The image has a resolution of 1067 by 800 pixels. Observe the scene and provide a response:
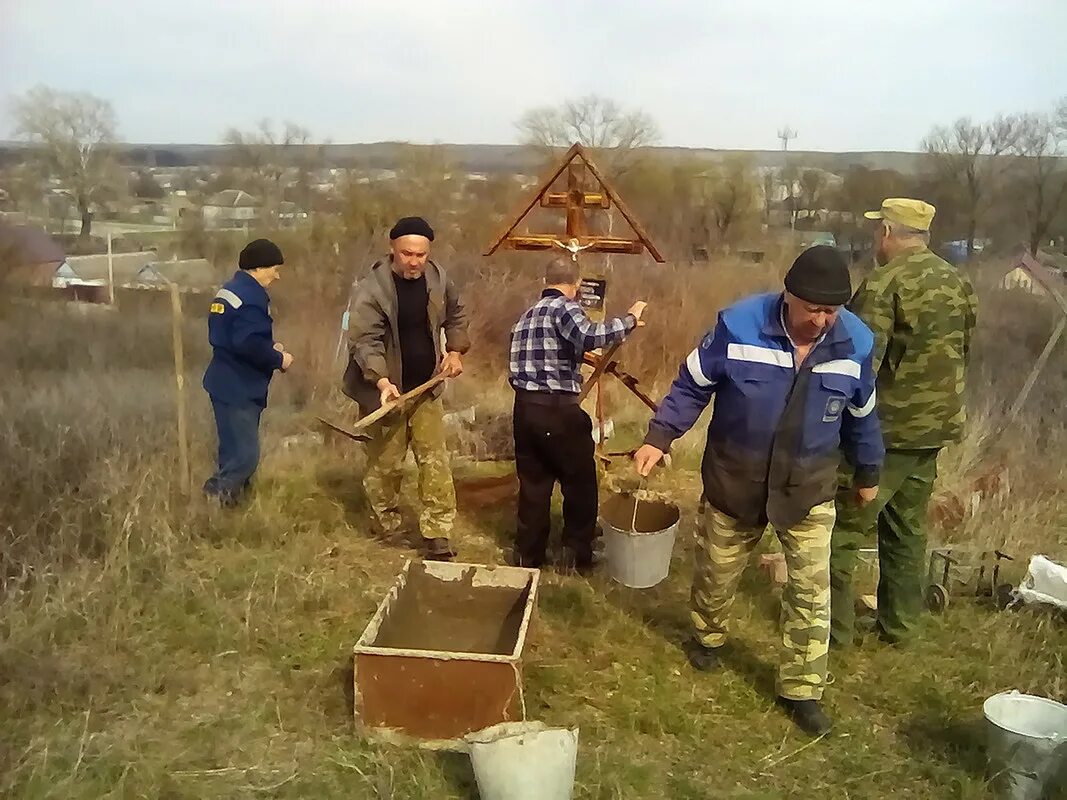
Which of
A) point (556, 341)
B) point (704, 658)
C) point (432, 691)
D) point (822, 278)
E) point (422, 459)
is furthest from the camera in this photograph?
point (422, 459)

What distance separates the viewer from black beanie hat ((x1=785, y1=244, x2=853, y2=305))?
285 centimetres

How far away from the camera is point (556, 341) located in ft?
13.7

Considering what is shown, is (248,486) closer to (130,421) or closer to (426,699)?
(130,421)

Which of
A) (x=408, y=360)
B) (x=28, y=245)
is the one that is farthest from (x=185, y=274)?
(x=408, y=360)

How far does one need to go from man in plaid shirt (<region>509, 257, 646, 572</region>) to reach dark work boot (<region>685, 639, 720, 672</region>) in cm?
95

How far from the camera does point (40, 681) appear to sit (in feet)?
11.1

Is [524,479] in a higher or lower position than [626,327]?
lower

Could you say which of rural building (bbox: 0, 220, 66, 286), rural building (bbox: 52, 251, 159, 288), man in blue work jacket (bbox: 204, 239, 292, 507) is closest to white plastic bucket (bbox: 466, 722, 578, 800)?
man in blue work jacket (bbox: 204, 239, 292, 507)

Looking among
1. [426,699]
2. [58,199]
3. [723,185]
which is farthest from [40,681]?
[723,185]

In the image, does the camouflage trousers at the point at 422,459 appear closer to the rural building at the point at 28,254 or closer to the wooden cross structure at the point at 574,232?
the wooden cross structure at the point at 574,232

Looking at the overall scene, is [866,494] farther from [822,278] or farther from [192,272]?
[192,272]

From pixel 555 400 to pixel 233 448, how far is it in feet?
6.33

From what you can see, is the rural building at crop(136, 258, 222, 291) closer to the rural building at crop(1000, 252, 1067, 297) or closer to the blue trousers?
the blue trousers

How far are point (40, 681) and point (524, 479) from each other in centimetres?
223
